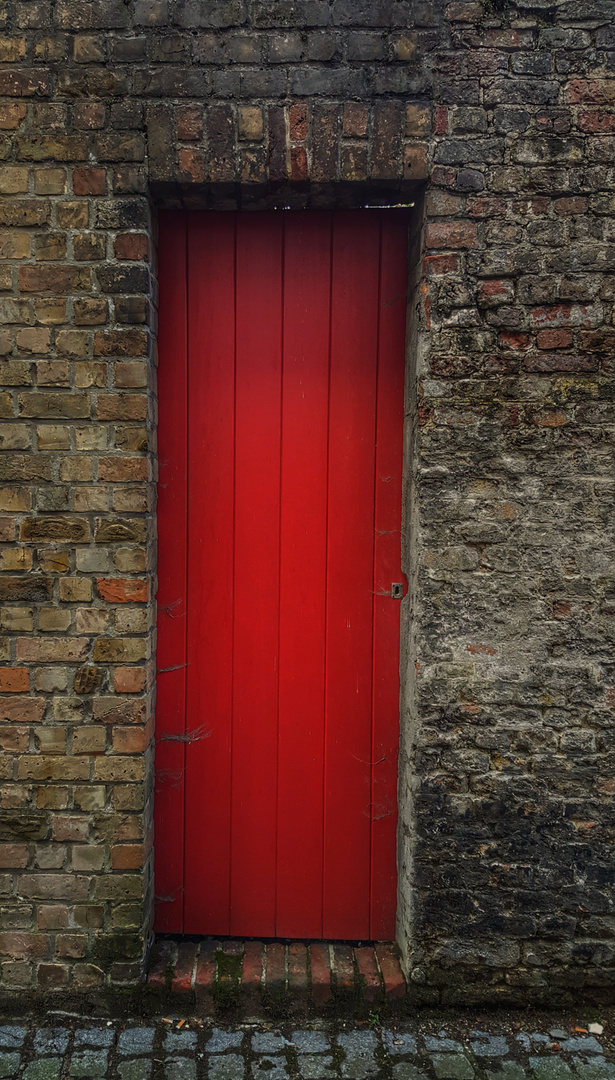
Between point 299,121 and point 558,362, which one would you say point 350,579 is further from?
point 299,121

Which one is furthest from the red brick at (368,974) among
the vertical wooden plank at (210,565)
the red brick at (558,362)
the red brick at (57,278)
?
the red brick at (57,278)

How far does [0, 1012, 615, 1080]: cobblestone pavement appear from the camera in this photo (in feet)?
6.55

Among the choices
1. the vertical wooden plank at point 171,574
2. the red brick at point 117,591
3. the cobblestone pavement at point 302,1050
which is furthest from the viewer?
the vertical wooden plank at point 171,574

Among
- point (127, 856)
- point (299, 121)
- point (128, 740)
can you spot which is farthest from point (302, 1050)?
point (299, 121)

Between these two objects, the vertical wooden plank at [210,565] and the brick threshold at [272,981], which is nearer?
the brick threshold at [272,981]

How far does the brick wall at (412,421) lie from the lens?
2.12 metres

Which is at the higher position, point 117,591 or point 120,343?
point 120,343

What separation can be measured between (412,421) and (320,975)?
1.95 metres

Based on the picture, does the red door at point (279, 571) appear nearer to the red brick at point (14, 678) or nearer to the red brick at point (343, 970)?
the red brick at point (343, 970)

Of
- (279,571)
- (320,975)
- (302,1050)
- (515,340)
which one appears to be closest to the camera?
(302,1050)

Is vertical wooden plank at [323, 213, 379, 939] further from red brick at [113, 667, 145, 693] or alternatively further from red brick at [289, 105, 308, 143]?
red brick at [113, 667, 145, 693]

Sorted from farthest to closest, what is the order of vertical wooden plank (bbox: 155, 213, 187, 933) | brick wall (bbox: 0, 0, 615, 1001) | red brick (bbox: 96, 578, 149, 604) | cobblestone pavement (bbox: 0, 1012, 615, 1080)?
vertical wooden plank (bbox: 155, 213, 187, 933) < red brick (bbox: 96, 578, 149, 604) < brick wall (bbox: 0, 0, 615, 1001) < cobblestone pavement (bbox: 0, 1012, 615, 1080)

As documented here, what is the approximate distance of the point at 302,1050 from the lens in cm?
209

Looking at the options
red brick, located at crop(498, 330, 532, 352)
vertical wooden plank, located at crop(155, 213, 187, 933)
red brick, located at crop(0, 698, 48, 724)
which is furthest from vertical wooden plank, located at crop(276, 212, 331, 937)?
red brick, located at crop(0, 698, 48, 724)
